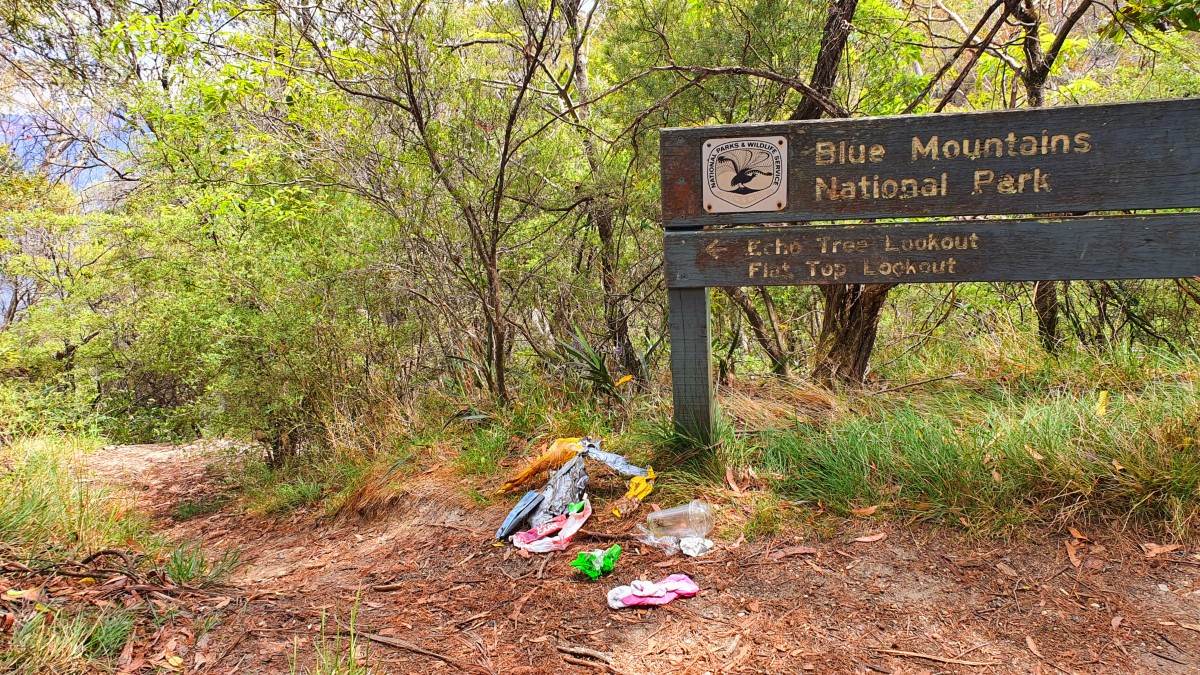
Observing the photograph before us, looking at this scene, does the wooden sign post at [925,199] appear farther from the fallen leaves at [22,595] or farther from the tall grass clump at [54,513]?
the tall grass clump at [54,513]

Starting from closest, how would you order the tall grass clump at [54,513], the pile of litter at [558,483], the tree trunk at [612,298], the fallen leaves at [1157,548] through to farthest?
the fallen leaves at [1157,548], the tall grass clump at [54,513], the pile of litter at [558,483], the tree trunk at [612,298]

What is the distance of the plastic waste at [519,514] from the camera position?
3.68 metres

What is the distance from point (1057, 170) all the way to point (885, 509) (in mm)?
1722

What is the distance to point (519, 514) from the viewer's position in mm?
3725

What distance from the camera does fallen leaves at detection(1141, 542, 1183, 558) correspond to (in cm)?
280

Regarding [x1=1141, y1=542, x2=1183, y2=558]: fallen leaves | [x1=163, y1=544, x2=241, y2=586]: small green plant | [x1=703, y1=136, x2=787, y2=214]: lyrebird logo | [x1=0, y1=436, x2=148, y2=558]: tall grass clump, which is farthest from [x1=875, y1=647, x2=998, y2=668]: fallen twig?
[x1=0, y1=436, x2=148, y2=558]: tall grass clump

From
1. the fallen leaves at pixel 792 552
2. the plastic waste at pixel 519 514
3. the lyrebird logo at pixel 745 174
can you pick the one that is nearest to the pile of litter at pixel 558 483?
the plastic waste at pixel 519 514

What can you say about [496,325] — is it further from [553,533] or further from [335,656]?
[335,656]

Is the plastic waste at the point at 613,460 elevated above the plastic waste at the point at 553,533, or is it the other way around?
the plastic waste at the point at 613,460

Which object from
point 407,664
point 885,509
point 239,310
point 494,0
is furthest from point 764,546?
point 239,310

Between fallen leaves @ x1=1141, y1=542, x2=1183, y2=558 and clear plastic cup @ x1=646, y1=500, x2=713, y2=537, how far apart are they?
176cm

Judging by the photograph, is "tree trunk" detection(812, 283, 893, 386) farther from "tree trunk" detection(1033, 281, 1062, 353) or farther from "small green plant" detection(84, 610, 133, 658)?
"small green plant" detection(84, 610, 133, 658)

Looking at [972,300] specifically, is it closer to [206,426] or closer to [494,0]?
[494,0]

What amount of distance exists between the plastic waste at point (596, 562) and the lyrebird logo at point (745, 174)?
69.4 inches
